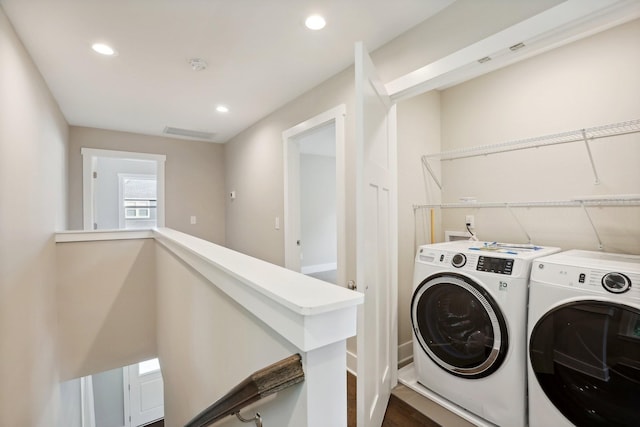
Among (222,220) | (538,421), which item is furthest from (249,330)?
(222,220)

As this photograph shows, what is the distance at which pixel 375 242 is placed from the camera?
1630mm

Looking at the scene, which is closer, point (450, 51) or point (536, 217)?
point (450, 51)

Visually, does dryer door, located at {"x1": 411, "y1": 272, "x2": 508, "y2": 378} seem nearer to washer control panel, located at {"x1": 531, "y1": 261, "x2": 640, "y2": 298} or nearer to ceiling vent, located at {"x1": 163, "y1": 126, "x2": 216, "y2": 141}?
washer control panel, located at {"x1": 531, "y1": 261, "x2": 640, "y2": 298}

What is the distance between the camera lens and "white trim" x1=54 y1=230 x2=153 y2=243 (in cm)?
278

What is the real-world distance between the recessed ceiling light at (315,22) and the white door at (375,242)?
20.8 inches

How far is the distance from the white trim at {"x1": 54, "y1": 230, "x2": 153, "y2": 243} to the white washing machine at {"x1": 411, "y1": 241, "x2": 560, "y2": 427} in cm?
278

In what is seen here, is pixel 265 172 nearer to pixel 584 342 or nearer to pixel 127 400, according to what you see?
pixel 584 342

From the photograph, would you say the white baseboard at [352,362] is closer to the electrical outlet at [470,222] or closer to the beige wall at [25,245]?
the electrical outlet at [470,222]

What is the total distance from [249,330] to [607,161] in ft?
7.79

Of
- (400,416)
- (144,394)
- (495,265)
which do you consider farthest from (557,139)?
(144,394)

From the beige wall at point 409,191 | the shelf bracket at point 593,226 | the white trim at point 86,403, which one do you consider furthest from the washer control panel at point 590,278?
the white trim at point 86,403

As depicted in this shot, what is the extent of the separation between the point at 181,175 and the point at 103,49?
8.41 feet

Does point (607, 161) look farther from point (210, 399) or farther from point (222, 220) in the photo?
point (222, 220)

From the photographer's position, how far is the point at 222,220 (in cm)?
481
